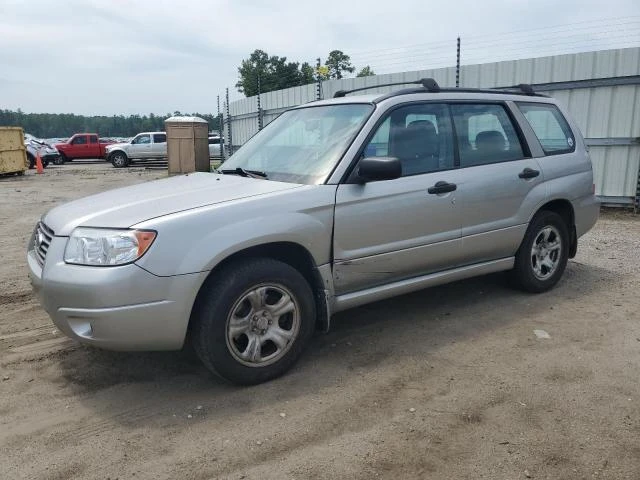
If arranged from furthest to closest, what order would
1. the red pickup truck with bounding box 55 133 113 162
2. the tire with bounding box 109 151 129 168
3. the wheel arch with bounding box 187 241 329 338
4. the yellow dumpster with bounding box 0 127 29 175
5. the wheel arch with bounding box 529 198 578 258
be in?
1. the red pickup truck with bounding box 55 133 113 162
2. the tire with bounding box 109 151 129 168
3. the yellow dumpster with bounding box 0 127 29 175
4. the wheel arch with bounding box 529 198 578 258
5. the wheel arch with bounding box 187 241 329 338

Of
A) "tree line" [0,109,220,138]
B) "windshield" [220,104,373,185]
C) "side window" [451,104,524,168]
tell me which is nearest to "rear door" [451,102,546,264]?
"side window" [451,104,524,168]

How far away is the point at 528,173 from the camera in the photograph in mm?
4754

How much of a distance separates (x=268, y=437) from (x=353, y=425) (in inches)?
18.1

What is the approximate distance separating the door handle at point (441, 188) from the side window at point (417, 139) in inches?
5.2

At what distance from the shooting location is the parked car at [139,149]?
28.3m

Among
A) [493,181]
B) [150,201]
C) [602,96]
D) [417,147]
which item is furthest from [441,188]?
[602,96]

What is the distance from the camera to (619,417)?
119 inches

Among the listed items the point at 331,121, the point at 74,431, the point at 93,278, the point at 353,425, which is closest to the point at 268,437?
the point at 353,425

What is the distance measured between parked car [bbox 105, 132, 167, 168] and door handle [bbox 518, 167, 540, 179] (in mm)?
25933

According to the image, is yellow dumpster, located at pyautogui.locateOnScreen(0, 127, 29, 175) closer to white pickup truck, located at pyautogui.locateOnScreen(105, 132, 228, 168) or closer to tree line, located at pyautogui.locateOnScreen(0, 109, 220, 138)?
white pickup truck, located at pyautogui.locateOnScreen(105, 132, 228, 168)

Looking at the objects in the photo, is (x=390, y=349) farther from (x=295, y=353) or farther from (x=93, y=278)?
(x=93, y=278)

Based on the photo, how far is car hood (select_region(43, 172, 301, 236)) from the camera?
321 centimetres

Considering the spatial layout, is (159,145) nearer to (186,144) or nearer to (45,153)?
(45,153)

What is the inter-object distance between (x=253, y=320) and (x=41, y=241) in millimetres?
1496
